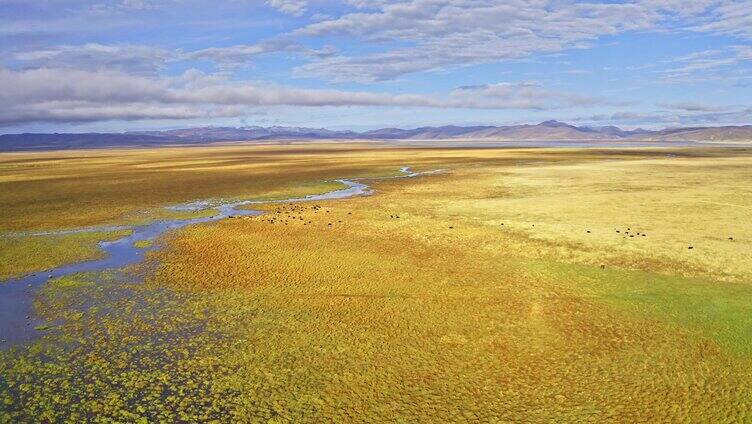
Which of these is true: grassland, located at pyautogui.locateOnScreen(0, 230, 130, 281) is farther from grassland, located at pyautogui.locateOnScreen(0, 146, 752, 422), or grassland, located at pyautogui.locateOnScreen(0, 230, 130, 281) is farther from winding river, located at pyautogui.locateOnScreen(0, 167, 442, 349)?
grassland, located at pyautogui.locateOnScreen(0, 146, 752, 422)

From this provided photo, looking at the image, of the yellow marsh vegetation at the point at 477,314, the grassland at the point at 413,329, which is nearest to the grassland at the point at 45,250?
the grassland at the point at 413,329

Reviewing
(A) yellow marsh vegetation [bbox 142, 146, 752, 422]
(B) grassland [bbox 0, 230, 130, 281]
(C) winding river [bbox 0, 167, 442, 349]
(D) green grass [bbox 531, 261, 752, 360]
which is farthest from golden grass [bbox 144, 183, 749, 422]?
(B) grassland [bbox 0, 230, 130, 281]

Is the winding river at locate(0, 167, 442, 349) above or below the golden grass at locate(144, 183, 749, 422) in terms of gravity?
above

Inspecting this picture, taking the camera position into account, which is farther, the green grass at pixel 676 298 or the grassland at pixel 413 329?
the green grass at pixel 676 298

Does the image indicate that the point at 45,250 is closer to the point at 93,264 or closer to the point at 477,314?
the point at 93,264

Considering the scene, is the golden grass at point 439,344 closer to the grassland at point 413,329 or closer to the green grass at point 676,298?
the grassland at point 413,329
